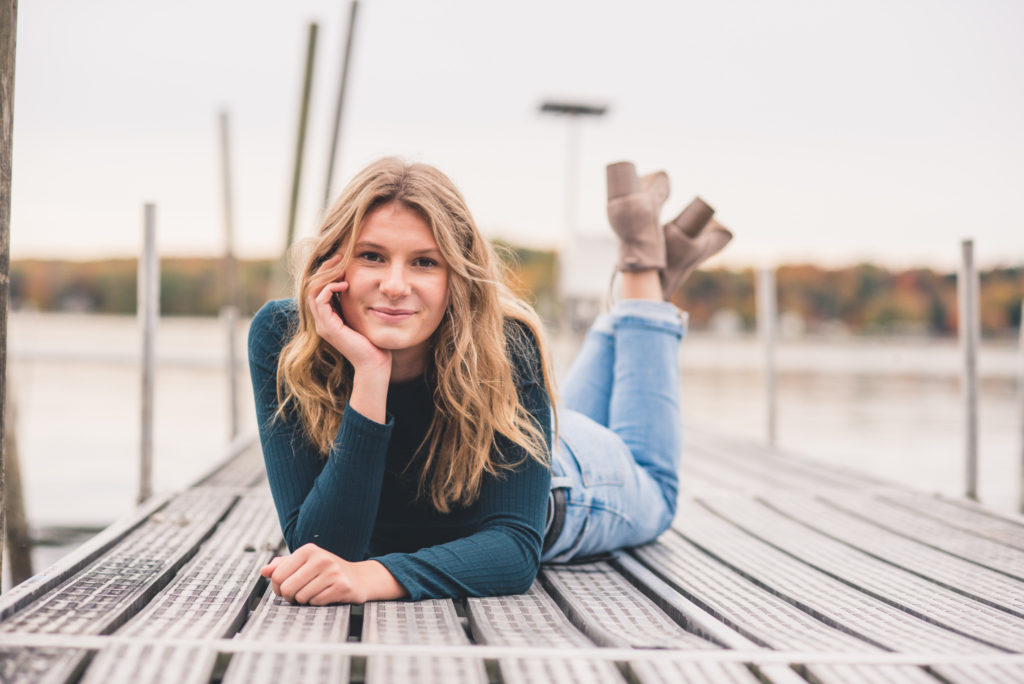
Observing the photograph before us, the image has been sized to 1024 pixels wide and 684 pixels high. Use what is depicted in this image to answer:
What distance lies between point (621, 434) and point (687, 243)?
82 centimetres

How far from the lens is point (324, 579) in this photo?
1765 mm

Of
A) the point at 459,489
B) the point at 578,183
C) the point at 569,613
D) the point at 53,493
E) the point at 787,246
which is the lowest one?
the point at 53,493

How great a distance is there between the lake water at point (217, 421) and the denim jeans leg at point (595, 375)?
6.89ft

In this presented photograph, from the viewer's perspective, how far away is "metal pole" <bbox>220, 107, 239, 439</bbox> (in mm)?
6527

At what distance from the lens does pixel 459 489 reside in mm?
2002

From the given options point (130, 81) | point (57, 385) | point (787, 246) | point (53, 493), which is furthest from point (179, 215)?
point (787, 246)

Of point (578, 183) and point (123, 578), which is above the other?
point (578, 183)

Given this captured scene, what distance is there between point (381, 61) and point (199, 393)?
10.3 metres

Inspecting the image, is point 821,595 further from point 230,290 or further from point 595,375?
point 230,290

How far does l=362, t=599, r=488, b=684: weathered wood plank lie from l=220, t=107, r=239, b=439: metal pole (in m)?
4.98

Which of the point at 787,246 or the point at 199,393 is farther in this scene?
the point at 787,246

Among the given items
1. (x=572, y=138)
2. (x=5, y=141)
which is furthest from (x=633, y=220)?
(x=572, y=138)

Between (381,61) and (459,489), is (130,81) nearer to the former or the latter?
(381,61)

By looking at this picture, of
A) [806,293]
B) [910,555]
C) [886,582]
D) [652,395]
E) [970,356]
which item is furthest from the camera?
[806,293]
